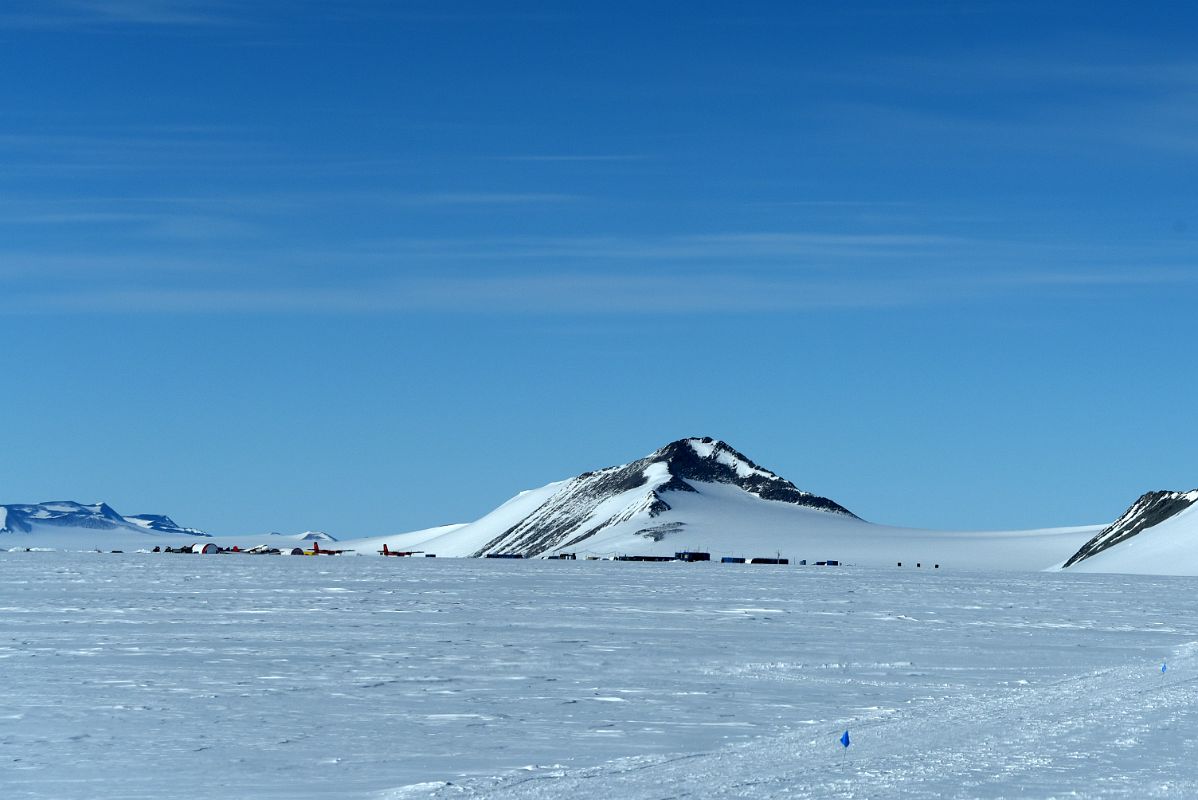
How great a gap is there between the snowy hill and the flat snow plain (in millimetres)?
107368

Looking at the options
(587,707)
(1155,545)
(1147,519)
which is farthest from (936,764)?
(1147,519)

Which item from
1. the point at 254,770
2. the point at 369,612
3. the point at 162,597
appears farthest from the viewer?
the point at 162,597

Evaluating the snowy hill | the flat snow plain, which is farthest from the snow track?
the snowy hill

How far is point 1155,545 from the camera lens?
160 metres

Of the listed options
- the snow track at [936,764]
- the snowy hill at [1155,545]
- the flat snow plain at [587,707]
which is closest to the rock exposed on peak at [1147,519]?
the snowy hill at [1155,545]

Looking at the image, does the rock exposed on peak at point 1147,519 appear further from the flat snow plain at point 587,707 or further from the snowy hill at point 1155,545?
the flat snow plain at point 587,707

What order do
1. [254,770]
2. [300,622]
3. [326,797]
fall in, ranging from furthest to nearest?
[300,622] → [254,770] → [326,797]

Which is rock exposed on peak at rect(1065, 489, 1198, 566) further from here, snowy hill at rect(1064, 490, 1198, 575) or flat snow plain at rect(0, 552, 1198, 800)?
flat snow plain at rect(0, 552, 1198, 800)

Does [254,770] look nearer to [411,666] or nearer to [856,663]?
[411,666]

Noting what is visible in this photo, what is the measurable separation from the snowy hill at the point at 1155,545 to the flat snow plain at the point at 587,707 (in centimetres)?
10737

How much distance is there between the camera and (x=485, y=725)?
2228cm

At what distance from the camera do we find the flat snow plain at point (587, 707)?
1770 cm

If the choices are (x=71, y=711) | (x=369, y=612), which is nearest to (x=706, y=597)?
(x=369, y=612)

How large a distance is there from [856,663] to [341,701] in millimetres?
12644
